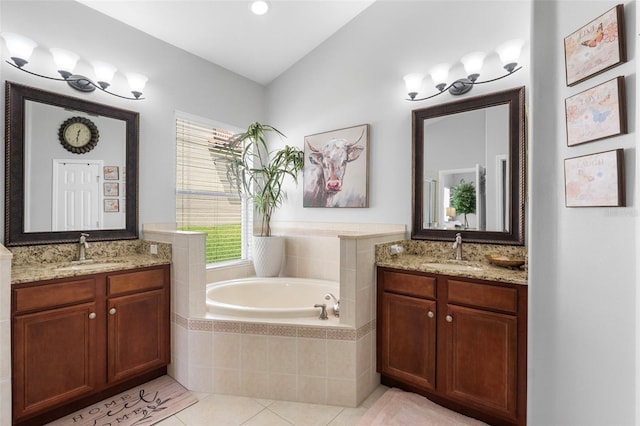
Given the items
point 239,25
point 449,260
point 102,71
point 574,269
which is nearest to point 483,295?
Answer: point 449,260

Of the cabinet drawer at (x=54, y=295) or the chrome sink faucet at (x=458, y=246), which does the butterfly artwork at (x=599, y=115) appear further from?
the cabinet drawer at (x=54, y=295)

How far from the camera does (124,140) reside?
2.52 metres

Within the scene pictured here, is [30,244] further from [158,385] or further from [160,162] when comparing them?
[158,385]

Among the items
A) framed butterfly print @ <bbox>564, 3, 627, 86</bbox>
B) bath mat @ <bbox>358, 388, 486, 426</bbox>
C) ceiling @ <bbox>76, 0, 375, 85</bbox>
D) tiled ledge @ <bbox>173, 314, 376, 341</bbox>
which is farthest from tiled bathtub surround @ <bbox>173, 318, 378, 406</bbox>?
ceiling @ <bbox>76, 0, 375, 85</bbox>

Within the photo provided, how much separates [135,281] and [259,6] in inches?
94.3

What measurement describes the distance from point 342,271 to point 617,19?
171 cm

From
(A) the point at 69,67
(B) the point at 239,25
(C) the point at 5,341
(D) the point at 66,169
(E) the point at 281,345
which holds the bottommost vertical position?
(E) the point at 281,345

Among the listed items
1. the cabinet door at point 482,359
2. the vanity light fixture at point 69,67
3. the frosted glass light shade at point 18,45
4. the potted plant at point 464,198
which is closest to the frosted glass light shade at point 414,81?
the potted plant at point 464,198

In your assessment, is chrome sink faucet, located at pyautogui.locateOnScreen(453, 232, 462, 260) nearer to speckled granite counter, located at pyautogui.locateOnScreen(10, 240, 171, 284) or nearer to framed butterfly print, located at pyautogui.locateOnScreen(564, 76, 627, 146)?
framed butterfly print, located at pyautogui.locateOnScreen(564, 76, 627, 146)

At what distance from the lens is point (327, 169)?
3.10 m

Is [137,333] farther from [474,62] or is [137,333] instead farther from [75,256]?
[474,62]

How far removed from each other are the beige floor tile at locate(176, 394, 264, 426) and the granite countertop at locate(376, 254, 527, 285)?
1293 millimetres

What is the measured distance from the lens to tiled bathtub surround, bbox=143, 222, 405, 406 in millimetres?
2000

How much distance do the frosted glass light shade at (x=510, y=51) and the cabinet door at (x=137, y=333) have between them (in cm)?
300
